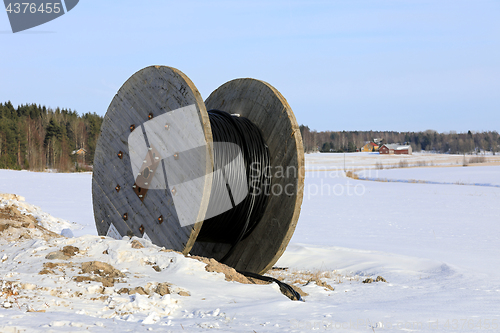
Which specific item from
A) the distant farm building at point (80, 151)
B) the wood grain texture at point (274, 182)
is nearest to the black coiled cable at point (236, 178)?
the wood grain texture at point (274, 182)

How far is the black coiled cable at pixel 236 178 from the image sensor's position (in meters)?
6.03

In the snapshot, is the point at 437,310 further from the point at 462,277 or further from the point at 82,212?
the point at 82,212

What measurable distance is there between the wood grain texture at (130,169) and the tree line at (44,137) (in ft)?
177

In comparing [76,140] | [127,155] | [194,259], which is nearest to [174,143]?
[127,155]

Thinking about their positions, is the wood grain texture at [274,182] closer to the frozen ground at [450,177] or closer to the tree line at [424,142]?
the frozen ground at [450,177]

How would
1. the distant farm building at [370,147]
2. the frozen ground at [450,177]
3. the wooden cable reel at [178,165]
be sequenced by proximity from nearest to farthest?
1. the wooden cable reel at [178,165]
2. the frozen ground at [450,177]
3. the distant farm building at [370,147]

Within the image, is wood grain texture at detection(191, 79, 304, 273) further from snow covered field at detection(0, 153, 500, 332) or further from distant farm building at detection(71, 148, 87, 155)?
distant farm building at detection(71, 148, 87, 155)

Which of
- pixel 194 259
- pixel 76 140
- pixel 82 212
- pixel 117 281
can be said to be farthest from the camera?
pixel 76 140

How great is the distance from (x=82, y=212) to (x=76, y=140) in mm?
62934

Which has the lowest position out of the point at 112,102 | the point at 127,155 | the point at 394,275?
the point at 394,275

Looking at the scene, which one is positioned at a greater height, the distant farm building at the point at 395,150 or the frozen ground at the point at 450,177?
the distant farm building at the point at 395,150

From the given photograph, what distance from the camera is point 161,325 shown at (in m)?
3.34

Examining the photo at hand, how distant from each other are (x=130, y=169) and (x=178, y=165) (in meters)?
1.00

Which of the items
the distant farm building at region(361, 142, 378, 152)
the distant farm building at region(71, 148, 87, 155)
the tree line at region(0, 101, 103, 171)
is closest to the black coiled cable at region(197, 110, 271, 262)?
the tree line at region(0, 101, 103, 171)
